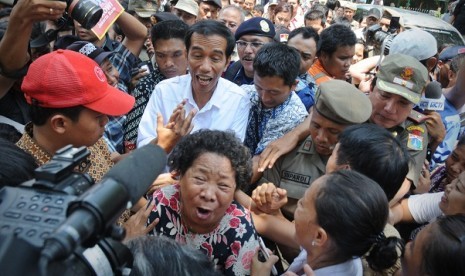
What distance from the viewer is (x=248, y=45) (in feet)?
12.3

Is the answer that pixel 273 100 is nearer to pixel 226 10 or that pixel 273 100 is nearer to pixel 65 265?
pixel 65 265

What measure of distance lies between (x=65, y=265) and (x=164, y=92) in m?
2.12

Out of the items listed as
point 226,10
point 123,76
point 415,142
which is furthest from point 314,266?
point 226,10

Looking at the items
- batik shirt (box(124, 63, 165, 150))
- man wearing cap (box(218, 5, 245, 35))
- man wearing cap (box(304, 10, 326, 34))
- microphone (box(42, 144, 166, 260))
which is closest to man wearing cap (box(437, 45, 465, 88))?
man wearing cap (box(304, 10, 326, 34))

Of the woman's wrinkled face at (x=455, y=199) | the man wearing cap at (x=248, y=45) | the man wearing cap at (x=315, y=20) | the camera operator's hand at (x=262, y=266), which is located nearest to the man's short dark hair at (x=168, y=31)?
the man wearing cap at (x=248, y=45)

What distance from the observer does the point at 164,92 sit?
2.74 m

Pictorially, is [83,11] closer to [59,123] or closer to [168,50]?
[59,123]

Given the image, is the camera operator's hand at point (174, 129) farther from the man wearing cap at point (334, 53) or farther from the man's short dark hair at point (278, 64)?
the man wearing cap at point (334, 53)

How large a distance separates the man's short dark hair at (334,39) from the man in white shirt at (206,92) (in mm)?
1389

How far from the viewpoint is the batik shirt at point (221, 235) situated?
73.7 inches

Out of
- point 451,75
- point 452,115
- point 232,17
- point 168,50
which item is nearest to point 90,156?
point 168,50

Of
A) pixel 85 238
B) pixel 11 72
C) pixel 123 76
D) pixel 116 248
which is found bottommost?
pixel 123 76

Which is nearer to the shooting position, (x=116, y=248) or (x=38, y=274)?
(x=38, y=274)

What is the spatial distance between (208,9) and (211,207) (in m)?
4.40
